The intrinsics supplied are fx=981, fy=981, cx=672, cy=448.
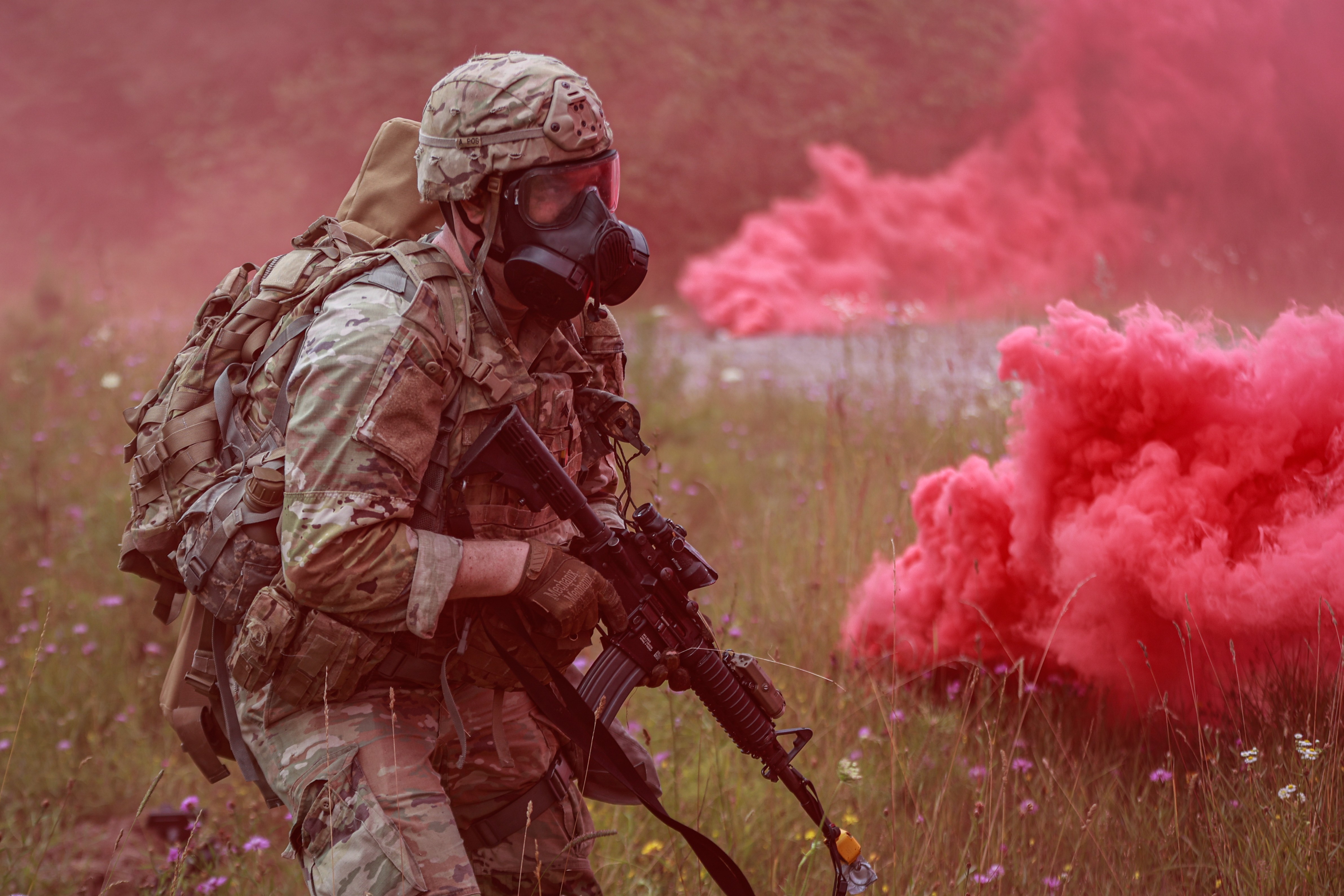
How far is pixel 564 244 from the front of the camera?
6.49 feet

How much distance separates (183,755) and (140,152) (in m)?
14.6

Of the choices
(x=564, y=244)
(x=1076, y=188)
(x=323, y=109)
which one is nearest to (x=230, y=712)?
(x=564, y=244)

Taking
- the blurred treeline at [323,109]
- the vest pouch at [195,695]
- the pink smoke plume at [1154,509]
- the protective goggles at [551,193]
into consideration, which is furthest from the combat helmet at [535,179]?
the blurred treeline at [323,109]

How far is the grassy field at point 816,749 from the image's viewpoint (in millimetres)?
2352

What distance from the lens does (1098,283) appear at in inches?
188

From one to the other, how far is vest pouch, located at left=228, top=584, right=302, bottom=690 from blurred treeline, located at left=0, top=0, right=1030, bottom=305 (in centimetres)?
1347

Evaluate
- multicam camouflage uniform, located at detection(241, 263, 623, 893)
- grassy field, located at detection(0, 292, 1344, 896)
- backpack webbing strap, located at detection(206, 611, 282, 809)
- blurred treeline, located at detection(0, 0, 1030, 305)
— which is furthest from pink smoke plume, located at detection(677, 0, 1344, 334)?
backpack webbing strap, located at detection(206, 611, 282, 809)

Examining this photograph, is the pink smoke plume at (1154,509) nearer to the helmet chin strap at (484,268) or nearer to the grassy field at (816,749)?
the grassy field at (816,749)

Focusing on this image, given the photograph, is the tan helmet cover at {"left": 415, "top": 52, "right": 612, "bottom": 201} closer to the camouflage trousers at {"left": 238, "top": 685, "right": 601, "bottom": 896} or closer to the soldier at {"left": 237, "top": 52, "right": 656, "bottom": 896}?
the soldier at {"left": 237, "top": 52, "right": 656, "bottom": 896}

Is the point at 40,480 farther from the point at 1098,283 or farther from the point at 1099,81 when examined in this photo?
the point at 1099,81

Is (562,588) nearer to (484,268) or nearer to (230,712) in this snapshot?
(484,268)

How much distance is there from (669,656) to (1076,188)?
14002 millimetres

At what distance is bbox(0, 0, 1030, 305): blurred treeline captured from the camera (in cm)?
1474

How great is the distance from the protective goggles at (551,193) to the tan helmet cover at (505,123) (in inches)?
0.8
